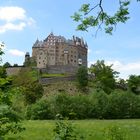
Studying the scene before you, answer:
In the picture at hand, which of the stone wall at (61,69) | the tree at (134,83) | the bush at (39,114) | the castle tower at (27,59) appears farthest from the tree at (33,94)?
the castle tower at (27,59)

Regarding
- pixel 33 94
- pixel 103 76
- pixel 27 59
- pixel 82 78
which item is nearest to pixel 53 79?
pixel 82 78

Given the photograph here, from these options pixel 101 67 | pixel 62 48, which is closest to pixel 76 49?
pixel 62 48

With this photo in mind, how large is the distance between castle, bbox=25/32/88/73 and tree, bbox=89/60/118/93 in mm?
43661

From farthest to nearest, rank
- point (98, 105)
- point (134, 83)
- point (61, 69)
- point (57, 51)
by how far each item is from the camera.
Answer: point (57, 51)
point (61, 69)
point (134, 83)
point (98, 105)

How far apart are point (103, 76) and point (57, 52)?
61080 mm

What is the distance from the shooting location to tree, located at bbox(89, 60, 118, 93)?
121312 mm

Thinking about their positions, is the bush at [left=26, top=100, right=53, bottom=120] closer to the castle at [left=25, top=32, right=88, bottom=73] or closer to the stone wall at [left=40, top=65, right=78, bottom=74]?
the stone wall at [left=40, top=65, right=78, bottom=74]

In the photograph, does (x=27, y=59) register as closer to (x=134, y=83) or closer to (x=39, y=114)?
(x=134, y=83)

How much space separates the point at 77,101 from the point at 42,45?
115 m

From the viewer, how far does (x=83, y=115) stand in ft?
228

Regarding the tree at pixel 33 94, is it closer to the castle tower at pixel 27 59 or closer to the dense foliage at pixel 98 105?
the dense foliage at pixel 98 105

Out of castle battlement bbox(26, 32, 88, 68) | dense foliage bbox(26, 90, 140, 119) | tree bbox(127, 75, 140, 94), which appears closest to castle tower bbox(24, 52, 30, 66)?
castle battlement bbox(26, 32, 88, 68)

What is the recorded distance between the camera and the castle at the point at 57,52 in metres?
175

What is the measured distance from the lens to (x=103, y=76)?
123 m
